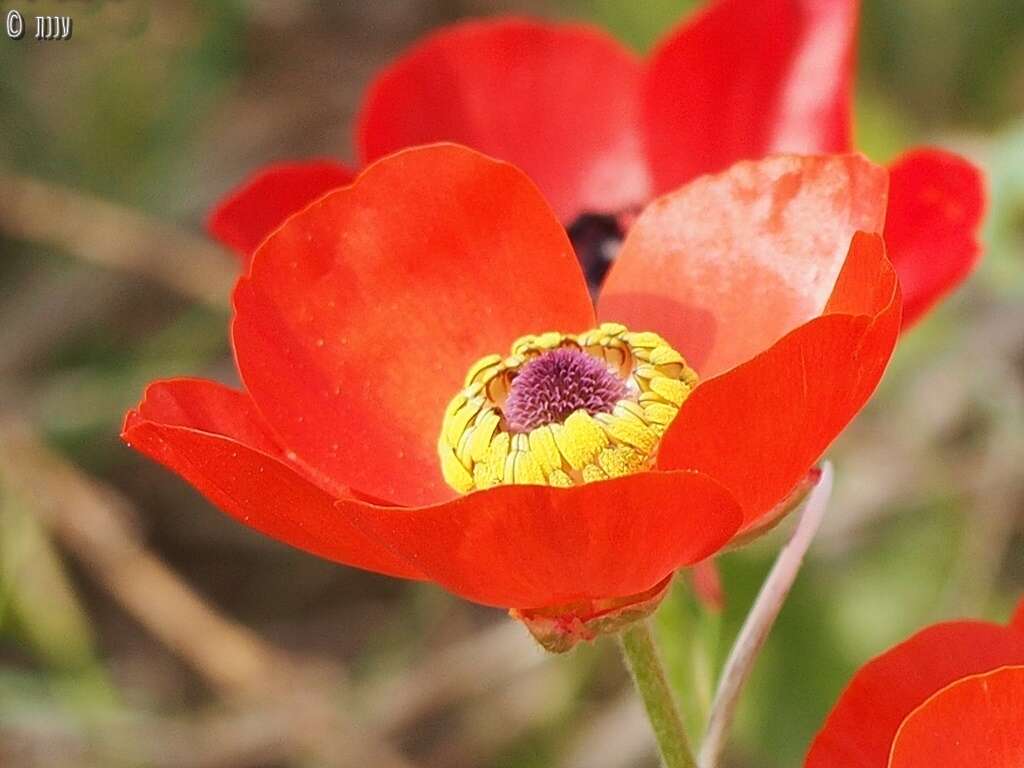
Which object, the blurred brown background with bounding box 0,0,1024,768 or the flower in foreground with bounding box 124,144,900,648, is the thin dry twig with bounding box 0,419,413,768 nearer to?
the blurred brown background with bounding box 0,0,1024,768

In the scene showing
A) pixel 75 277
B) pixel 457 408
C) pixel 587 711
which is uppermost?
pixel 457 408

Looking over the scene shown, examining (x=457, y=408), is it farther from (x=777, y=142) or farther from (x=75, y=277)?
(x=75, y=277)

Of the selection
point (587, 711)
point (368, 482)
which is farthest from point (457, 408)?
point (587, 711)

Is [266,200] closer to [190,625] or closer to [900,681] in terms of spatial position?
[900,681]

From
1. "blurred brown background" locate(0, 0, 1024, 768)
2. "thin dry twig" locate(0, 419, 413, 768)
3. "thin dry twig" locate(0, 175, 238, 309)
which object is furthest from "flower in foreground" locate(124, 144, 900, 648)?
"thin dry twig" locate(0, 175, 238, 309)

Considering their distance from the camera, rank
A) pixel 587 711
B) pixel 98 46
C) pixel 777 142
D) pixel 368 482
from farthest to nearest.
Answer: pixel 98 46 < pixel 587 711 < pixel 777 142 < pixel 368 482

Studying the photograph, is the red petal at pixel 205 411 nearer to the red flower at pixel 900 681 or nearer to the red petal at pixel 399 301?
the red petal at pixel 399 301
